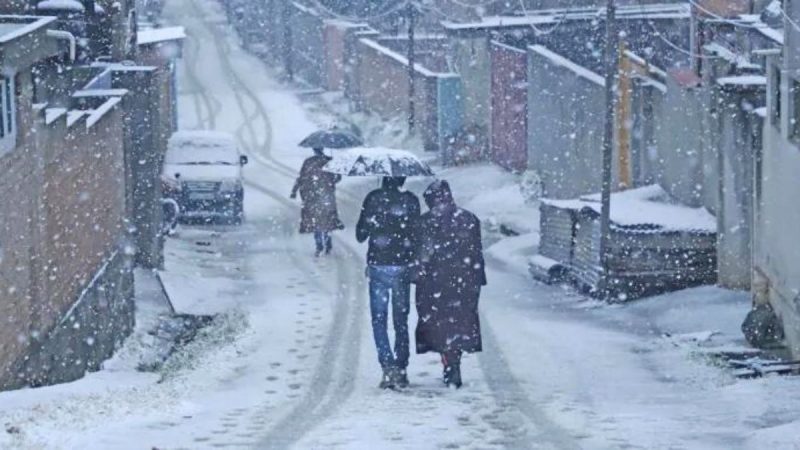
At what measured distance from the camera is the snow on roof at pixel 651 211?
744 inches

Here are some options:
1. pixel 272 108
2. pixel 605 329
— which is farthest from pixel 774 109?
pixel 272 108

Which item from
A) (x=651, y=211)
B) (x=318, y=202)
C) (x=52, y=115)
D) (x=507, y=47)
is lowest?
(x=318, y=202)

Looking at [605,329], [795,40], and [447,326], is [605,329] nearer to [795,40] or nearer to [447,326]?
[795,40]

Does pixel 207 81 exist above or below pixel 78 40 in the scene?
below

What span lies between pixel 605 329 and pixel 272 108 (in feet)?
116

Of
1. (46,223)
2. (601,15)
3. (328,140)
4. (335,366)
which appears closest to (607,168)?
(328,140)

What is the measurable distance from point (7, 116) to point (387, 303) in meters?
3.17

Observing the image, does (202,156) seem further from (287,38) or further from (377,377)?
(287,38)

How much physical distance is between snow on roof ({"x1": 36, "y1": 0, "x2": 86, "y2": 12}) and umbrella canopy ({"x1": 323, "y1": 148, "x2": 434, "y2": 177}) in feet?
23.7

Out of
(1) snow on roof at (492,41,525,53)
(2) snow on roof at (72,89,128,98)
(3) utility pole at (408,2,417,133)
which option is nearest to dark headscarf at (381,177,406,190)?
(2) snow on roof at (72,89,128,98)

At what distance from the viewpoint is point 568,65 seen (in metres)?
27.7

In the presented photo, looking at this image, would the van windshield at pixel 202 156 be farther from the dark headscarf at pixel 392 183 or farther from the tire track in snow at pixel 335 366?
the dark headscarf at pixel 392 183

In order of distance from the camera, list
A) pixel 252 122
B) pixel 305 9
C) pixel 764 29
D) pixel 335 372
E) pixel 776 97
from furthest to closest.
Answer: pixel 305 9, pixel 252 122, pixel 764 29, pixel 776 97, pixel 335 372

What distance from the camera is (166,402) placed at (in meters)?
10.9
